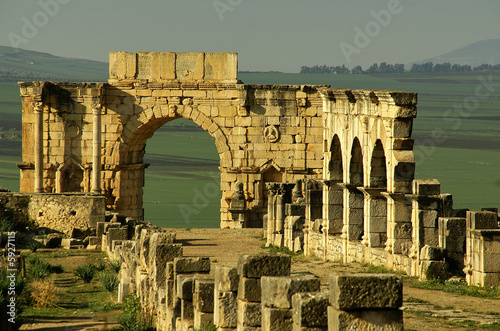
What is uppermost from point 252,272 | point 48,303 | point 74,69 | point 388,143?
point 74,69

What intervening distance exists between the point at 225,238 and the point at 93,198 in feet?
14.5

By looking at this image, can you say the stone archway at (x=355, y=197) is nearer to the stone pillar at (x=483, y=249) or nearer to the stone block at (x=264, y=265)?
the stone pillar at (x=483, y=249)

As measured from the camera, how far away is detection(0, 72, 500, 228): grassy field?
56656 millimetres

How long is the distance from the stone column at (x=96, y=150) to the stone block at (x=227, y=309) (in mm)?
19990

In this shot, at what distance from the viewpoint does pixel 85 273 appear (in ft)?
59.7

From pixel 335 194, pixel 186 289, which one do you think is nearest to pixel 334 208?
pixel 335 194

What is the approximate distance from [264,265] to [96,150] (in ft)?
69.1

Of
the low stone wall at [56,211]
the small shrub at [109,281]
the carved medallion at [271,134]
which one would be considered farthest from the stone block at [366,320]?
the carved medallion at [271,134]

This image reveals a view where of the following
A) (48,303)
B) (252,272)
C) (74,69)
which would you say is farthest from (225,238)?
(74,69)

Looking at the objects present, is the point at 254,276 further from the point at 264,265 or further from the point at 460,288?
the point at 460,288

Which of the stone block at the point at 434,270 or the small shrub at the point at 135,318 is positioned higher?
the stone block at the point at 434,270

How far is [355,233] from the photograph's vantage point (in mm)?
21391

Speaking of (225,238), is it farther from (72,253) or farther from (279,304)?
(279,304)

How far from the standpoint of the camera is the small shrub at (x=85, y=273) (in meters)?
18.2
